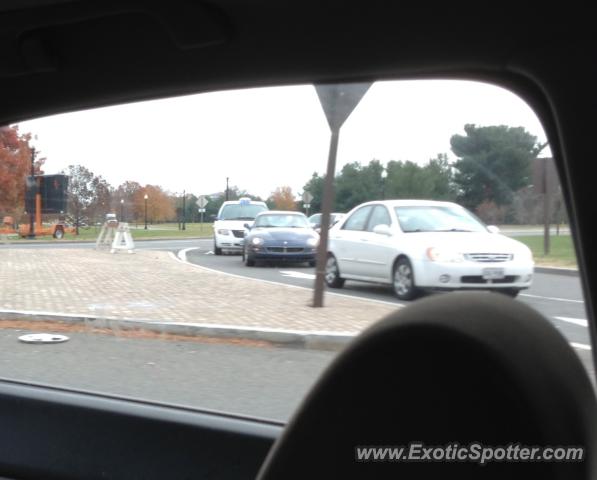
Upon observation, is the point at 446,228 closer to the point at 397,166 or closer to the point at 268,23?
the point at 397,166

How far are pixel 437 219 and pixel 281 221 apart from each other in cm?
359

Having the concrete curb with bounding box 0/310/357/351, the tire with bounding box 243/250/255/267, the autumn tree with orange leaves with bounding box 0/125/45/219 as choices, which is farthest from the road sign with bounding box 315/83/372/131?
the tire with bounding box 243/250/255/267

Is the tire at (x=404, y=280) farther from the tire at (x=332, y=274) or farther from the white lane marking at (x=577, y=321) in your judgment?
the white lane marking at (x=577, y=321)

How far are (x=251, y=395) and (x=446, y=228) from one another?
4.26 ft

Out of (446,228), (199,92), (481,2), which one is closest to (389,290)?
(446,228)

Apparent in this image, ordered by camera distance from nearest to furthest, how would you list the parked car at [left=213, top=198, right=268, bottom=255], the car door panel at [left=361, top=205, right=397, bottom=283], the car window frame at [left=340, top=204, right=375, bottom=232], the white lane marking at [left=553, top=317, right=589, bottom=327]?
1. the white lane marking at [left=553, top=317, right=589, bottom=327]
2. the car window frame at [left=340, top=204, right=375, bottom=232]
3. the car door panel at [left=361, top=205, right=397, bottom=283]
4. the parked car at [left=213, top=198, right=268, bottom=255]

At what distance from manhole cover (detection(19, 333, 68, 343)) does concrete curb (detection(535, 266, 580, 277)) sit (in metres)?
3.07

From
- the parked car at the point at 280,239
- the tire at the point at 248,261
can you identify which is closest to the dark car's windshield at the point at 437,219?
the parked car at the point at 280,239

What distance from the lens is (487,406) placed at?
118cm

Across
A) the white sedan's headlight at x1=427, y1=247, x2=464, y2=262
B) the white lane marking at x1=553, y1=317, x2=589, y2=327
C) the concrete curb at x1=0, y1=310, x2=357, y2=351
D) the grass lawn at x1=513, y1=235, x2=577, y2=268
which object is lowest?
the concrete curb at x1=0, y1=310, x2=357, y2=351

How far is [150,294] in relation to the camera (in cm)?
591

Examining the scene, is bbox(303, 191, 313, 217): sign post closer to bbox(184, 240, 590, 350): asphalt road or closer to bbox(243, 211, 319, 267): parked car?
bbox(184, 240, 590, 350): asphalt road

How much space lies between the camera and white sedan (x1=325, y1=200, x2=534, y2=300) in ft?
9.05

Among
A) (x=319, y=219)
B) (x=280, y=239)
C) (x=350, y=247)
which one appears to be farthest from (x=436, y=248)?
(x=280, y=239)
